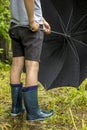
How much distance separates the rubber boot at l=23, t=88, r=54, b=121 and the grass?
6 cm

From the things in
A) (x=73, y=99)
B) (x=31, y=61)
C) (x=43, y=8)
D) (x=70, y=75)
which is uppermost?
(x=43, y=8)

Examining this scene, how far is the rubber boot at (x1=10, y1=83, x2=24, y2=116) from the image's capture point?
184 inches

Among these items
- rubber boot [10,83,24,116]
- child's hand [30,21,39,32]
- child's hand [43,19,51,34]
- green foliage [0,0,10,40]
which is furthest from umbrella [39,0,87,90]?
green foliage [0,0,10,40]

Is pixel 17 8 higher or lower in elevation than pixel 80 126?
higher

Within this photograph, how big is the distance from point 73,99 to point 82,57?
651 millimetres

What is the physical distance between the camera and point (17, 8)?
14.6ft

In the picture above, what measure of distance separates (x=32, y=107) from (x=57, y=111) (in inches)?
25.1

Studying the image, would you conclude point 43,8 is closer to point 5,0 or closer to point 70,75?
point 70,75

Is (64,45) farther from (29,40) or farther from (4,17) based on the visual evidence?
(4,17)

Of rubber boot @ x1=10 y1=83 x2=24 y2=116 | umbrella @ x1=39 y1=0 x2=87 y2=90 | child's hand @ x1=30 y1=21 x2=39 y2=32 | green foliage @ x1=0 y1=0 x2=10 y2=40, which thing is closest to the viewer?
child's hand @ x1=30 y1=21 x2=39 y2=32

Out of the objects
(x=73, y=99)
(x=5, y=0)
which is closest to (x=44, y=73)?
(x=73, y=99)

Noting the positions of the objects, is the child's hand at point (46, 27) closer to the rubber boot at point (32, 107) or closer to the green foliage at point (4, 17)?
the rubber boot at point (32, 107)

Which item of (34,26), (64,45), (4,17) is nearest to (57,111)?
(64,45)

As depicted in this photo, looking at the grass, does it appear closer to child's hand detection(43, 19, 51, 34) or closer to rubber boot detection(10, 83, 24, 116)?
rubber boot detection(10, 83, 24, 116)
